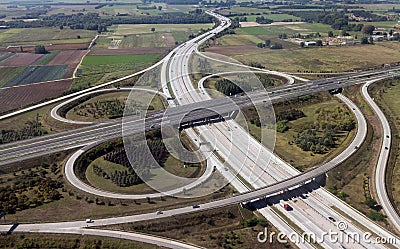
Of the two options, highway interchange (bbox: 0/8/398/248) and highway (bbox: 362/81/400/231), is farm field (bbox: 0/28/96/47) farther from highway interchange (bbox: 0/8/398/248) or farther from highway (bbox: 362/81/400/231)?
highway (bbox: 362/81/400/231)

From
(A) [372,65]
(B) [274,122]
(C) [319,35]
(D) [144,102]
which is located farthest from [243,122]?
(C) [319,35]

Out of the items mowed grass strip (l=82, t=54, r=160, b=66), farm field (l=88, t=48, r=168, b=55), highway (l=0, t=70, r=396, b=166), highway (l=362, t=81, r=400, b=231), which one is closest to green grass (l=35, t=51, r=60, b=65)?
mowed grass strip (l=82, t=54, r=160, b=66)

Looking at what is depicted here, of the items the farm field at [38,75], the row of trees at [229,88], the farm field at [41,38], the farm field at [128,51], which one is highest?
the farm field at [41,38]

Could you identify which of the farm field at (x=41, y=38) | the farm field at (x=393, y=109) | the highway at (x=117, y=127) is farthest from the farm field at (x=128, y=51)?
the farm field at (x=393, y=109)

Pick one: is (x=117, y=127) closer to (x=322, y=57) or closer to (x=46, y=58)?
(x=46, y=58)

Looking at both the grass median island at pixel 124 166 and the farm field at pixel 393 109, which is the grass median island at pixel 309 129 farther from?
the grass median island at pixel 124 166

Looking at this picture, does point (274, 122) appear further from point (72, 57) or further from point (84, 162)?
point (72, 57)
